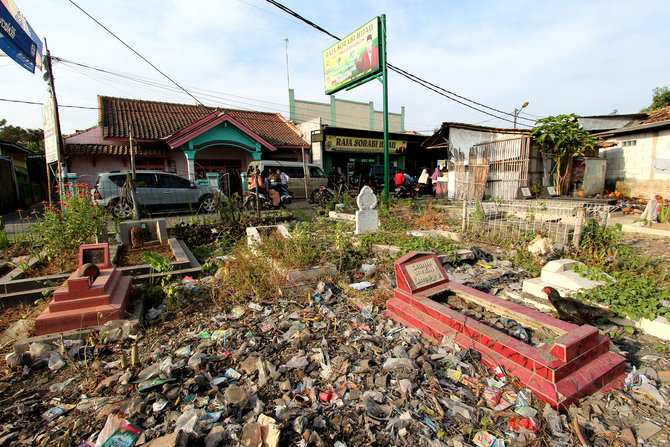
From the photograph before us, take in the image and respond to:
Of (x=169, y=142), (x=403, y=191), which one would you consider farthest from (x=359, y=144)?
(x=169, y=142)

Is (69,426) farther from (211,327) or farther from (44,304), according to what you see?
(44,304)

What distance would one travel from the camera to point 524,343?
2.46 m

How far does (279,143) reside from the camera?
60.3 feet

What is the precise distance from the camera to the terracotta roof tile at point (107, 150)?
46.0ft

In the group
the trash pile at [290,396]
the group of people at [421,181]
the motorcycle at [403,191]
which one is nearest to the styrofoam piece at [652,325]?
the trash pile at [290,396]

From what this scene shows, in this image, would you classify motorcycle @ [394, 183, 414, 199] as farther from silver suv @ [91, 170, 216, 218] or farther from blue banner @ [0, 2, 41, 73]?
blue banner @ [0, 2, 41, 73]

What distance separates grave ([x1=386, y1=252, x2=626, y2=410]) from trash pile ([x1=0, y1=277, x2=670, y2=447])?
0.09 meters

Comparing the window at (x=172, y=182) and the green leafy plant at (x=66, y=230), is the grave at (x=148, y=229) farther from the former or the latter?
the window at (x=172, y=182)

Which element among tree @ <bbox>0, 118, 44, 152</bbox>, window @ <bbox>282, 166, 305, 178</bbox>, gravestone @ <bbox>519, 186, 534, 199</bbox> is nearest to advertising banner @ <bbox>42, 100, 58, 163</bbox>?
window @ <bbox>282, 166, 305, 178</bbox>

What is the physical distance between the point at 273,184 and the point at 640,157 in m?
14.1

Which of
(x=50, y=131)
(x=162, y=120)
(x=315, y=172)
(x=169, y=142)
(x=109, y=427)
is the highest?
(x=162, y=120)

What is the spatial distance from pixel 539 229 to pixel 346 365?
198 inches

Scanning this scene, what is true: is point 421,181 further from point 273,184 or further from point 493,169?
point 273,184

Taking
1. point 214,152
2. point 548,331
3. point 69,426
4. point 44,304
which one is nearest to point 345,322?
point 548,331
